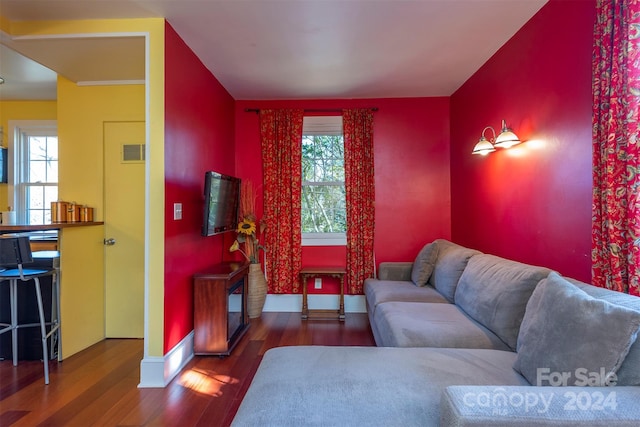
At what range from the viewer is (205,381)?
2.26 m

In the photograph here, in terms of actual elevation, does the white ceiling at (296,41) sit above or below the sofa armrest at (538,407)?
above

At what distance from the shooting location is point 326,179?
13.1ft

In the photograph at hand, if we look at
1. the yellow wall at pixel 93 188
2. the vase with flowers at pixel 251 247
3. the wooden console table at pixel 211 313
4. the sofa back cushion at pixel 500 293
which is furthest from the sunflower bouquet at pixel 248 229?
the sofa back cushion at pixel 500 293

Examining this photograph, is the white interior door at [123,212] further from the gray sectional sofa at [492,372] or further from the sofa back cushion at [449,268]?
the sofa back cushion at [449,268]

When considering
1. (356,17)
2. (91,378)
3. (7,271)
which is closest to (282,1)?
(356,17)

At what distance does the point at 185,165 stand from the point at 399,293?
2265 millimetres

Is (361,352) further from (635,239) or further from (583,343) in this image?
(635,239)

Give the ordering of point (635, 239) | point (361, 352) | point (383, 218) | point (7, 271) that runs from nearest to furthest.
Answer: point (635, 239) → point (361, 352) → point (7, 271) → point (383, 218)

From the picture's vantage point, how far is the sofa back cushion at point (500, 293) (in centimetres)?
175

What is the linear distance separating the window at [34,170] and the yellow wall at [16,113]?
0.10m

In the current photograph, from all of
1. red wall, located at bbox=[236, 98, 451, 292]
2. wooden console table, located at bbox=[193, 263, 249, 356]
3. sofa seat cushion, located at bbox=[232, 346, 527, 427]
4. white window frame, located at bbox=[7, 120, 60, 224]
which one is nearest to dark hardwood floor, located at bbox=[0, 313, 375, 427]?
wooden console table, located at bbox=[193, 263, 249, 356]

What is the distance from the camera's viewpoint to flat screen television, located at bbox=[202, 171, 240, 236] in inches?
100

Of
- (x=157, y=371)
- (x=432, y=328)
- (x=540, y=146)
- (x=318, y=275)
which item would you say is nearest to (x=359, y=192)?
(x=318, y=275)

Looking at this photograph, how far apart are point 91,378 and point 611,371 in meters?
3.11
